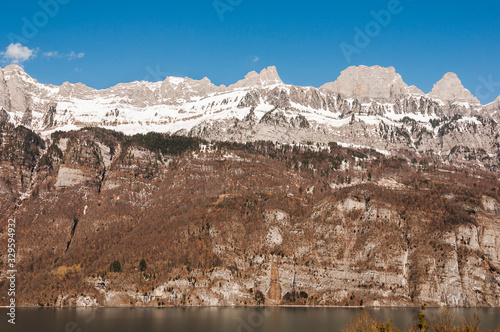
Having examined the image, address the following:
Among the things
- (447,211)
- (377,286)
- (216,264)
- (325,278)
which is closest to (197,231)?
(216,264)

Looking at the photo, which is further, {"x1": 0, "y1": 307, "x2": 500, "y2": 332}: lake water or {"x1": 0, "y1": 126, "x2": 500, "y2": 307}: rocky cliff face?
{"x1": 0, "y1": 126, "x2": 500, "y2": 307}: rocky cliff face

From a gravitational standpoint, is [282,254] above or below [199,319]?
above

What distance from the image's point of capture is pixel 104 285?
15562cm

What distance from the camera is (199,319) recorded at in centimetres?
12538

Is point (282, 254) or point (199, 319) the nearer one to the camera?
point (199, 319)

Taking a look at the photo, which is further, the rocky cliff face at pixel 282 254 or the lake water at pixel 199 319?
the rocky cliff face at pixel 282 254

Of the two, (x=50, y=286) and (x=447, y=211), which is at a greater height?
(x=447, y=211)

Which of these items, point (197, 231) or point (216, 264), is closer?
point (216, 264)

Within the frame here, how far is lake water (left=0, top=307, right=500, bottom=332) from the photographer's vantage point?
112188mm

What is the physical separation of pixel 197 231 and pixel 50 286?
159 feet

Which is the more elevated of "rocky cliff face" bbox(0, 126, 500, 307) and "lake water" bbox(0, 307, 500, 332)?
"rocky cliff face" bbox(0, 126, 500, 307)

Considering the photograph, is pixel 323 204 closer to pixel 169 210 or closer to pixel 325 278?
pixel 325 278

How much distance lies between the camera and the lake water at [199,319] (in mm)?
112188

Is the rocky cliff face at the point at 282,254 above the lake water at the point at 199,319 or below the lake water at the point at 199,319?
above
